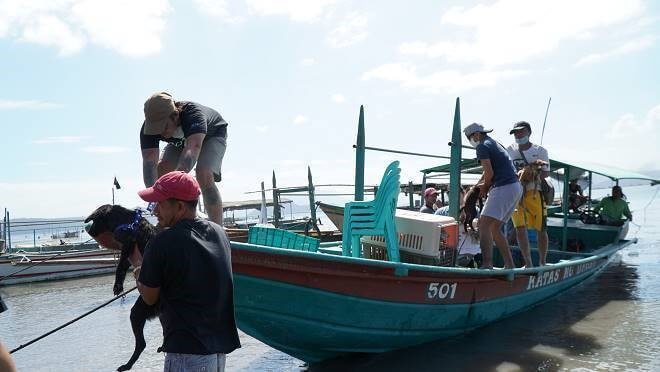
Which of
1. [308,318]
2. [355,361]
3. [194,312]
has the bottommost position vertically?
[355,361]

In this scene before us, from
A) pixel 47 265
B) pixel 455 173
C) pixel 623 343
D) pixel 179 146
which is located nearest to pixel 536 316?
pixel 623 343

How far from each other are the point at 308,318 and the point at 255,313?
19.8 inches

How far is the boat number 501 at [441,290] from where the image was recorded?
5.51m

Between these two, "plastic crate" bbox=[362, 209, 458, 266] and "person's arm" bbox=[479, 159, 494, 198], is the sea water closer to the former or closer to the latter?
"plastic crate" bbox=[362, 209, 458, 266]

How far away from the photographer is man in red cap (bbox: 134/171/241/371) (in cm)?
233

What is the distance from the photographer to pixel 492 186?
20.3 feet

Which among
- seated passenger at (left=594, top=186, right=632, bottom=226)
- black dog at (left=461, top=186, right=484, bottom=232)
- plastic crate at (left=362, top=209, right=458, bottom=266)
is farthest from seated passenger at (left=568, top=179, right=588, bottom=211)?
plastic crate at (left=362, top=209, right=458, bottom=266)

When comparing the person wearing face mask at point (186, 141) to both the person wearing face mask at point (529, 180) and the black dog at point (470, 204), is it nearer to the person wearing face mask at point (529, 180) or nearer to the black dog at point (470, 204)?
the black dog at point (470, 204)

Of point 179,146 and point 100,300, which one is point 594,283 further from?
point 100,300

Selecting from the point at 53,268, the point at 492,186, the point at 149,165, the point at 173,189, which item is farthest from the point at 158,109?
the point at 53,268

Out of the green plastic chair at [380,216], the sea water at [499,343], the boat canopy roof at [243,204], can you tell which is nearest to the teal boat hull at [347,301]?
the sea water at [499,343]

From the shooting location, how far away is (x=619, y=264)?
46.1 feet

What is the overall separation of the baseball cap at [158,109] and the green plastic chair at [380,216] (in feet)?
7.06

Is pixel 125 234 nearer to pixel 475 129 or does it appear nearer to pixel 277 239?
pixel 277 239
